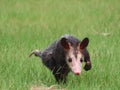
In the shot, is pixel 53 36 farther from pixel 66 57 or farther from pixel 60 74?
pixel 66 57

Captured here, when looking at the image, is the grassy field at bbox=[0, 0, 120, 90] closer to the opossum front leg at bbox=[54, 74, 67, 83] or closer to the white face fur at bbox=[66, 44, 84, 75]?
the opossum front leg at bbox=[54, 74, 67, 83]

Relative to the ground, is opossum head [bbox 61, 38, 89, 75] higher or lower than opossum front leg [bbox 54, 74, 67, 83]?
higher

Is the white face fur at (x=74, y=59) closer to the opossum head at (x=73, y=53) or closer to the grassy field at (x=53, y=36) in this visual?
the opossum head at (x=73, y=53)

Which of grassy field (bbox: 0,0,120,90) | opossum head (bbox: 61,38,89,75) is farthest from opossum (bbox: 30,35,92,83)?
grassy field (bbox: 0,0,120,90)

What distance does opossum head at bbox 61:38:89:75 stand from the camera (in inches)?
246

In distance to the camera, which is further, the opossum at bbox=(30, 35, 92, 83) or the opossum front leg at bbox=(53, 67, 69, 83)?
the opossum front leg at bbox=(53, 67, 69, 83)

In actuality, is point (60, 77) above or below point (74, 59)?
below

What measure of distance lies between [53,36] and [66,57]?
4.12 m

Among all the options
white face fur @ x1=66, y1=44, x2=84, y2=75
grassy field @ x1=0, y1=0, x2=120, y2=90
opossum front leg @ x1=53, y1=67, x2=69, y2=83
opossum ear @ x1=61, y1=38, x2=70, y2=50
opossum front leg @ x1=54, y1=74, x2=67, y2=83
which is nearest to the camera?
white face fur @ x1=66, y1=44, x2=84, y2=75

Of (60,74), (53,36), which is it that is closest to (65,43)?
(60,74)

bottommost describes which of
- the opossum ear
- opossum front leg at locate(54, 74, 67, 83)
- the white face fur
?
opossum front leg at locate(54, 74, 67, 83)

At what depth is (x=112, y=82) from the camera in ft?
22.5

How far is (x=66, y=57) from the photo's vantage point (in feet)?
21.0

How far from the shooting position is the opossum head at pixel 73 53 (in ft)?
20.5
